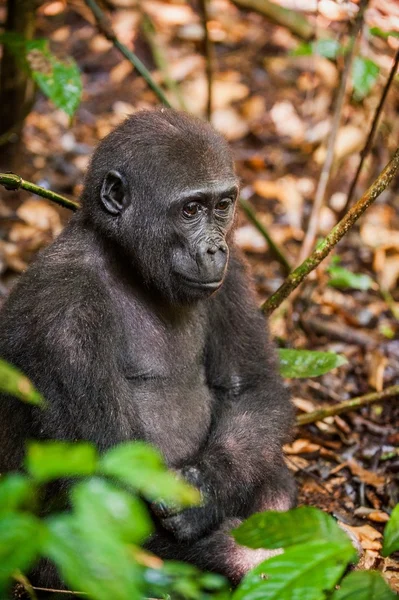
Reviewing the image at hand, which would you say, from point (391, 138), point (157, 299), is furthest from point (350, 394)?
point (391, 138)

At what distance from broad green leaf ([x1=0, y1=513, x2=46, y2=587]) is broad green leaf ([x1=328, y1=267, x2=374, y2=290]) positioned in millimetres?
6266

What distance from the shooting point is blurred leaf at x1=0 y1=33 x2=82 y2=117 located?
562 cm

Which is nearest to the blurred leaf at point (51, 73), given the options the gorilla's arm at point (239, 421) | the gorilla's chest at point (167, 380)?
the gorilla's arm at point (239, 421)

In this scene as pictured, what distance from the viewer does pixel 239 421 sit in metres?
4.64

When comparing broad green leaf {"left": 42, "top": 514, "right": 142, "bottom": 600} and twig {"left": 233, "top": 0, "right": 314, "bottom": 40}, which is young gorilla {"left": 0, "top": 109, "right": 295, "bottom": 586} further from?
twig {"left": 233, "top": 0, "right": 314, "bottom": 40}

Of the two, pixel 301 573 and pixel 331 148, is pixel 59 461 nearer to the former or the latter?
pixel 301 573

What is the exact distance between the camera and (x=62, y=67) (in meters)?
5.69

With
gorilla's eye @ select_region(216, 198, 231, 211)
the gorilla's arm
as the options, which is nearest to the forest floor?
the gorilla's arm

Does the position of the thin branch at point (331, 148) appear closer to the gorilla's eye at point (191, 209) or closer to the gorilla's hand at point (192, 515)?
the gorilla's eye at point (191, 209)

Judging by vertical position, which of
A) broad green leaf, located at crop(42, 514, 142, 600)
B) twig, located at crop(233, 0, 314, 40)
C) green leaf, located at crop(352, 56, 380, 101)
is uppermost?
broad green leaf, located at crop(42, 514, 142, 600)

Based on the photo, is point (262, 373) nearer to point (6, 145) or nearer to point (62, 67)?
point (62, 67)

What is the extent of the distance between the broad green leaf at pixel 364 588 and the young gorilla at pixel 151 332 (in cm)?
168

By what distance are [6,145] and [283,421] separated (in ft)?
16.9

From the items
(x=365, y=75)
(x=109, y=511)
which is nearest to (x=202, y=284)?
(x=109, y=511)
